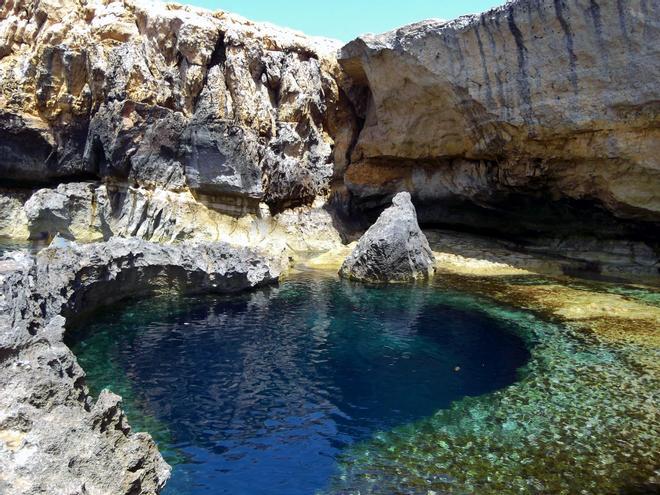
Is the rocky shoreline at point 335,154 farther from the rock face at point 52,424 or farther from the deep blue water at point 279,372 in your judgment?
the rock face at point 52,424

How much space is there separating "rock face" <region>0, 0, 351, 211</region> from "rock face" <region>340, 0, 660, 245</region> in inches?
197

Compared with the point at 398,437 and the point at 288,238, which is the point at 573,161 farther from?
the point at 398,437

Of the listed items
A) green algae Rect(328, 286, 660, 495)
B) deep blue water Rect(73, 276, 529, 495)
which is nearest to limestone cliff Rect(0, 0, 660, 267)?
deep blue water Rect(73, 276, 529, 495)

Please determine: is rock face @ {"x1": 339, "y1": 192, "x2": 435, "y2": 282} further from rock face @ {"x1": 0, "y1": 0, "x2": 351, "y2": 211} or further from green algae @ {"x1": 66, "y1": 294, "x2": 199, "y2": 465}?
rock face @ {"x1": 0, "y1": 0, "x2": 351, "y2": 211}

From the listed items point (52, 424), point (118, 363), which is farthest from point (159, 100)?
point (52, 424)

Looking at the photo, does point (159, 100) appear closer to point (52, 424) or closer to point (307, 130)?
point (307, 130)

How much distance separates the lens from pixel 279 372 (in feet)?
40.2

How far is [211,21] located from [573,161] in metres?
22.4

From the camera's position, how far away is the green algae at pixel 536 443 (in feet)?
25.8

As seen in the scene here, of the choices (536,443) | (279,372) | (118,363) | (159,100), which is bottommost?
(118,363)

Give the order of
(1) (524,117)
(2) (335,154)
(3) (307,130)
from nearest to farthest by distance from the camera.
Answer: (1) (524,117) → (3) (307,130) → (2) (335,154)

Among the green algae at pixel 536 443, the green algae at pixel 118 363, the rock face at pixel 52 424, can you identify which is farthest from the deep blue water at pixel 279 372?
the rock face at pixel 52 424

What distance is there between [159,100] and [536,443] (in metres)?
28.4

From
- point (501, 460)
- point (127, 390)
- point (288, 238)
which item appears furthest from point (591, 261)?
point (127, 390)
